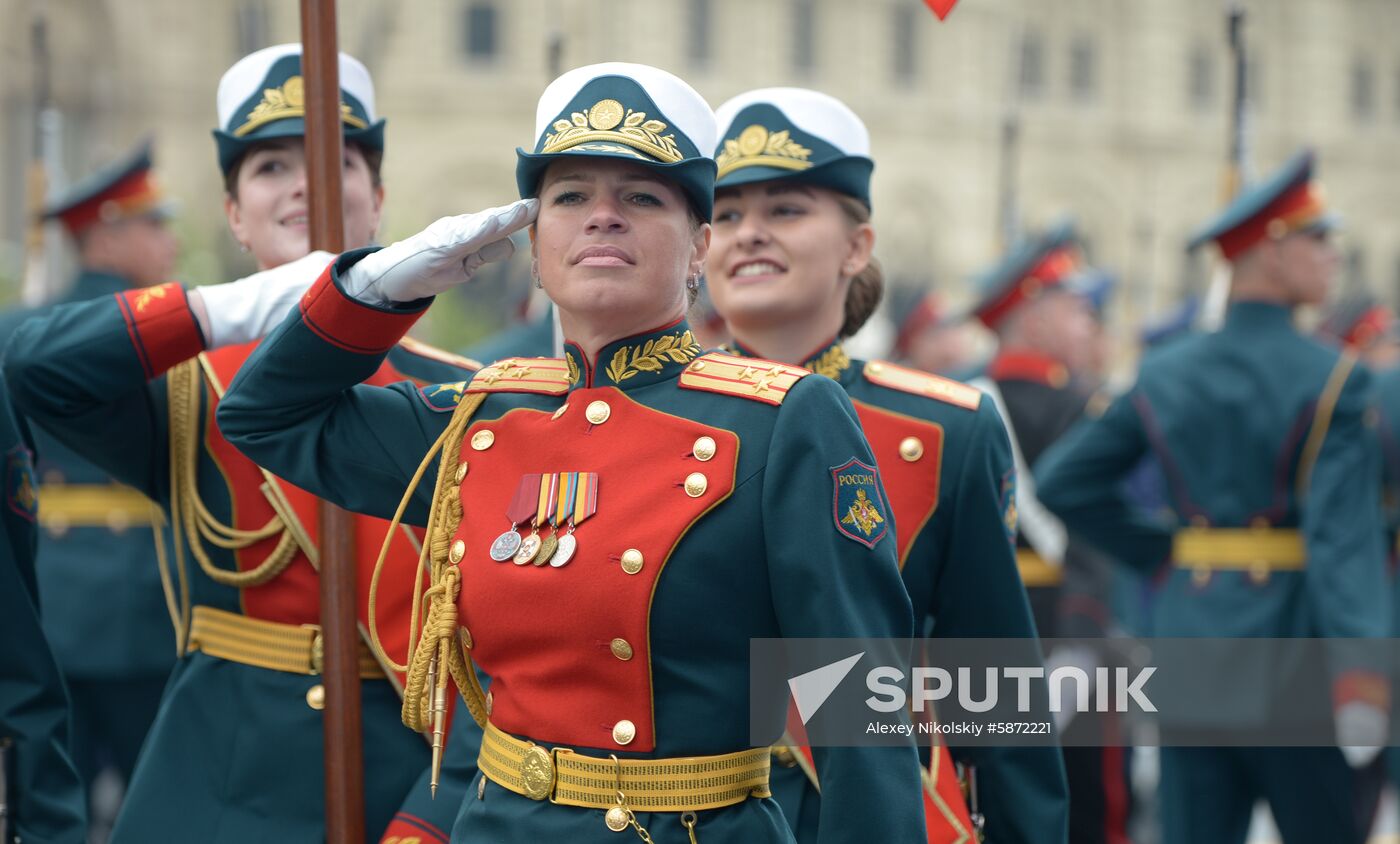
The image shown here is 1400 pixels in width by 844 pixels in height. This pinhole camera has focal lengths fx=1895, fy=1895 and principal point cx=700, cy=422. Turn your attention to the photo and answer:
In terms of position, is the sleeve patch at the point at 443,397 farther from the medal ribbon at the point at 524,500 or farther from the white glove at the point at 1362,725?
the white glove at the point at 1362,725

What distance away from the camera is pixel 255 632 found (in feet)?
11.7

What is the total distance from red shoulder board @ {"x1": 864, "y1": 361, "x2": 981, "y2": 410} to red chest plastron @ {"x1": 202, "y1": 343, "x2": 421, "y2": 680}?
1002mm

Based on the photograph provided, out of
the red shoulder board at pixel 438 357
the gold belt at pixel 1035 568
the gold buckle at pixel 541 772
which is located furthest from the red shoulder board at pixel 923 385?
the gold belt at pixel 1035 568

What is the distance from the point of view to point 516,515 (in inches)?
110

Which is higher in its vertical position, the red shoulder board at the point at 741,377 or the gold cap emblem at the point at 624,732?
the red shoulder board at the point at 741,377

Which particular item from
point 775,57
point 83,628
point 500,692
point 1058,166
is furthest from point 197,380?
point 1058,166

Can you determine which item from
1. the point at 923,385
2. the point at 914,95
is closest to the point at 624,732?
the point at 923,385

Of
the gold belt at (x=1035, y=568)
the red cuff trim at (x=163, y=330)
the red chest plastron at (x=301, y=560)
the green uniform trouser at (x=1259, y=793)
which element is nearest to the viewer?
the red cuff trim at (x=163, y=330)

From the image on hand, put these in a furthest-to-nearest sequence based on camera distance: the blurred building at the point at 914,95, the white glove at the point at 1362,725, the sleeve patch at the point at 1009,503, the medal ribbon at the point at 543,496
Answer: the blurred building at the point at 914,95 → the white glove at the point at 1362,725 → the sleeve patch at the point at 1009,503 → the medal ribbon at the point at 543,496

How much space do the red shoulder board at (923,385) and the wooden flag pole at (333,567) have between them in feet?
3.73

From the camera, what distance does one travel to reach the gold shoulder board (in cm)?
295

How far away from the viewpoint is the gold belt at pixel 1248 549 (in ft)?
18.8

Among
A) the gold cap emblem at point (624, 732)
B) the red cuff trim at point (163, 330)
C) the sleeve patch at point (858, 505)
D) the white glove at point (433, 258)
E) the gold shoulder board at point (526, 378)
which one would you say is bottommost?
the gold cap emblem at point (624, 732)

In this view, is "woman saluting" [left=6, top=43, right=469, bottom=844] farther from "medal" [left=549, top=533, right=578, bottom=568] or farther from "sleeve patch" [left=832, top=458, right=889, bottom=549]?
"sleeve patch" [left=832, top=458, right=889, bottom=549]
